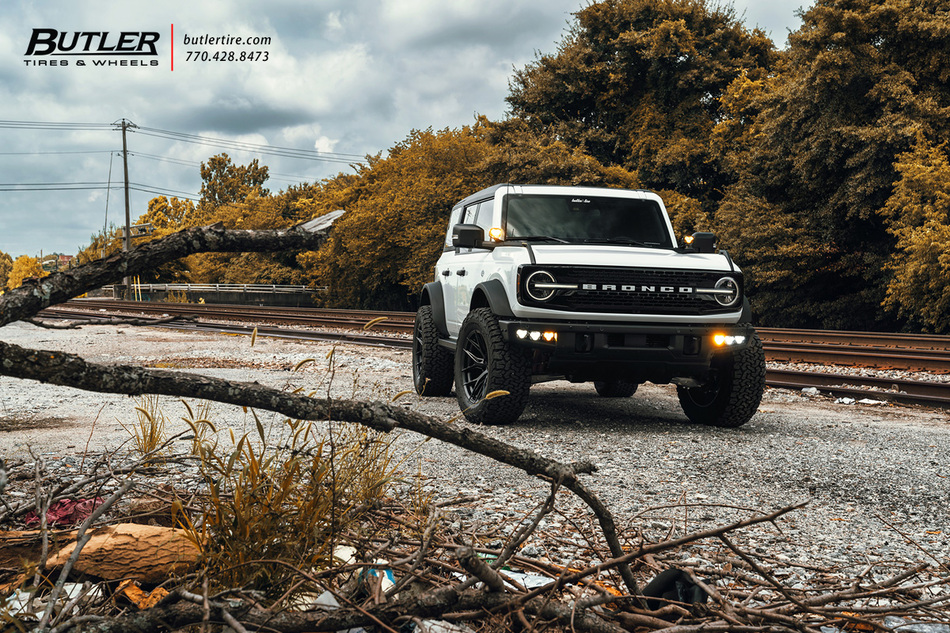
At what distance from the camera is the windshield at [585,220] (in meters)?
6.94

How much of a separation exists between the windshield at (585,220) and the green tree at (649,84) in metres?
22.2

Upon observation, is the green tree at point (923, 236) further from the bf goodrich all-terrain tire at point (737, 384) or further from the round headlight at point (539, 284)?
the round headlight at point (539, 284)

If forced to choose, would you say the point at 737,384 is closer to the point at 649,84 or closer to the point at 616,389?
the point at 616,389

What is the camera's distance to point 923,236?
17938 millimetres

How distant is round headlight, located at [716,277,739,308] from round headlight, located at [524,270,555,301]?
1.36 metres

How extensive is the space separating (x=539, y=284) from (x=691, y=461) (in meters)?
1.73

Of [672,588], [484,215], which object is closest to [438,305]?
[484,215]

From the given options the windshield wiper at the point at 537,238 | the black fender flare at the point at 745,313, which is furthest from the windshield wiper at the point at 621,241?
the black fender flare at the point at 745,313

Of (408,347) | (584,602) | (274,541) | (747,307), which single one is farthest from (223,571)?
(408,347)

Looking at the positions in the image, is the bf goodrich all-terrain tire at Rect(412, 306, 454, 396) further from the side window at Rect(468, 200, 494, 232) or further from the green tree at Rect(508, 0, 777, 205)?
the green tree at Rect(508, 0, 777, 205)

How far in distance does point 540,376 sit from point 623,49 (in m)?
27.8

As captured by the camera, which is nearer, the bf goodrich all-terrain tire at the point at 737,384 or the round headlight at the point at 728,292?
the round headlight at the point at 728,292

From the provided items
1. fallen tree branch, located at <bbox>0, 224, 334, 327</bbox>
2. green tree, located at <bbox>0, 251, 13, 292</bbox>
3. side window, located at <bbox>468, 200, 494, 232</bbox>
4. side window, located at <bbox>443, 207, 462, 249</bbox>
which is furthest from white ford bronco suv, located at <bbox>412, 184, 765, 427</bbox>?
green tree, located at <bbox>0, 251, 13, 292</bbox>

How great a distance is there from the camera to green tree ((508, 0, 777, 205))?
29422mm
